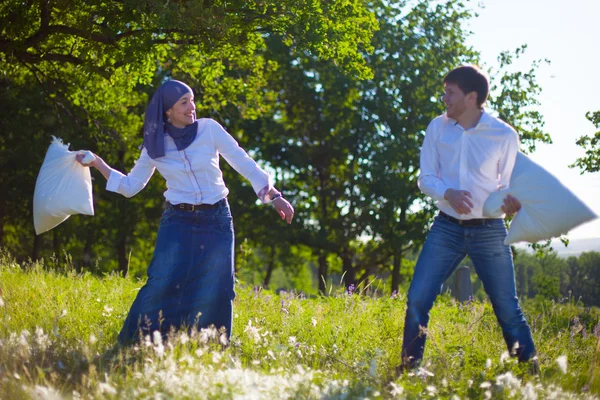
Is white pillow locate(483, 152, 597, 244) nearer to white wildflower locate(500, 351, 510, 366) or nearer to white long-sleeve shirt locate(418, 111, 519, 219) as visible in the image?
white long-sleeve shirt locate(418, 111, 519, 219)

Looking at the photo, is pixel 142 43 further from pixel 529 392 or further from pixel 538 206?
pixel 529 392

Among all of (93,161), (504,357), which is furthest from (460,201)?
(93,161)

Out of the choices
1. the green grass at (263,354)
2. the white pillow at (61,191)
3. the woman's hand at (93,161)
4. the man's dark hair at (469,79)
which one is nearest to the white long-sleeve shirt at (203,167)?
the woman's hand at (93,161)

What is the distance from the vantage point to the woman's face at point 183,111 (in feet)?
19.0

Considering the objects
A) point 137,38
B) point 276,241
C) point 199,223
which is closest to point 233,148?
point 199,223

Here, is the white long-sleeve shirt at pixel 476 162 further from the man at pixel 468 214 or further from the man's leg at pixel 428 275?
the man's leg at pixel 428 275

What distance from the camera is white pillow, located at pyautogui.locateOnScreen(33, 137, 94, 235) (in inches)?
251

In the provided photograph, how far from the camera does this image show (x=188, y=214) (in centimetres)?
583

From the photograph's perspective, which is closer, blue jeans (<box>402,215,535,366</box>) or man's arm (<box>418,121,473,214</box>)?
man's arm (<box>418,121,473,214</box>)

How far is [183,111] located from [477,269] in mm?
2390

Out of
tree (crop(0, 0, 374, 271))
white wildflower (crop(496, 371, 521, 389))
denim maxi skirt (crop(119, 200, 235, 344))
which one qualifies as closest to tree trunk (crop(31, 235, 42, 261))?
tree (crop(0, 0, 374, 271))

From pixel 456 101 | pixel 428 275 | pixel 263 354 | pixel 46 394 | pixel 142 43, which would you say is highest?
pixel 142 43

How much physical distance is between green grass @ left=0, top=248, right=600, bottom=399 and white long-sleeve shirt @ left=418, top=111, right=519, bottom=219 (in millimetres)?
1012

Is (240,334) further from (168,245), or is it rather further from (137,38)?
(137,38)
